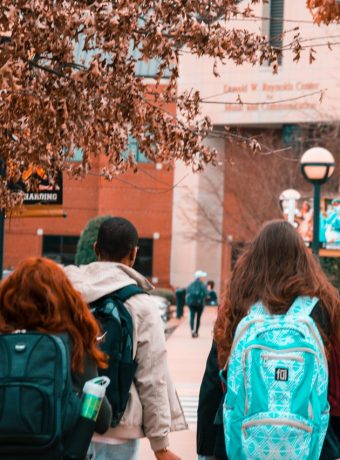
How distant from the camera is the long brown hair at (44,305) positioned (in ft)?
14.4

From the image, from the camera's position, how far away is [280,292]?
4.75 m

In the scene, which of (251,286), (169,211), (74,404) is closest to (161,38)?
(251,286)

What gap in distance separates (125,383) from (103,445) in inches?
14.0

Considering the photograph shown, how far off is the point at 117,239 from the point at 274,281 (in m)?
Answer: 1.04

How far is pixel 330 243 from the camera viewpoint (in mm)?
19969

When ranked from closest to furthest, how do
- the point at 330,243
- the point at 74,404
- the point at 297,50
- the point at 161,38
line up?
1. the point at 74,404
2. the point at 161,38
3. the point at 297,50
4. the point at 330,243

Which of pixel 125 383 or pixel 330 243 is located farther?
pixel 330 243

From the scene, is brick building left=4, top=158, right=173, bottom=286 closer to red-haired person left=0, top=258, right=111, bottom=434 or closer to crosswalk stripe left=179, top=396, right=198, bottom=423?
crosswalk stripe left=179, top=396, right=198, bottom=423

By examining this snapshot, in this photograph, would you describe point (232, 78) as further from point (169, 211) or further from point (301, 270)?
point (301, 270)

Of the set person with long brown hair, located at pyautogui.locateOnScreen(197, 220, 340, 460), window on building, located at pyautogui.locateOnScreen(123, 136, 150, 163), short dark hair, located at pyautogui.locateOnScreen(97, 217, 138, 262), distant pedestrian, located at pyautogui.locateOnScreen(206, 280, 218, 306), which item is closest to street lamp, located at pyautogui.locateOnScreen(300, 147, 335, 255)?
window on building, located at pyautogui.locateOnScreen(123, 136, 150, 163)

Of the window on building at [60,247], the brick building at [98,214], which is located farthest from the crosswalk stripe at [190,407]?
the window on building at [60,247]

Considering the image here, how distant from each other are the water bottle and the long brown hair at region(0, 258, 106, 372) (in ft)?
0.46

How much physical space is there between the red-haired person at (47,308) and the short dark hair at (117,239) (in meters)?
1.04

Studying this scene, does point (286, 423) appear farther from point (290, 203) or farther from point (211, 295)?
point (211, 295)
